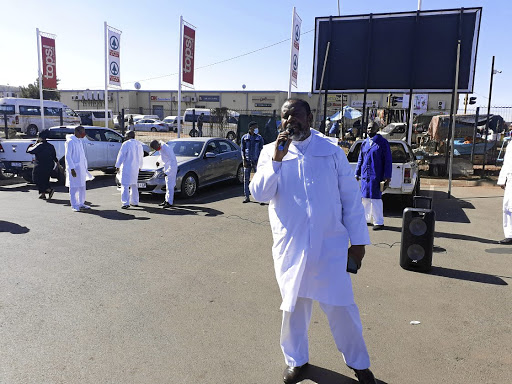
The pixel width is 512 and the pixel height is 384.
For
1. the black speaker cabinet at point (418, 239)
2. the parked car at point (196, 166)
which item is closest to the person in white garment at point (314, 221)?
the black speaker cabinet at point (418, 239)

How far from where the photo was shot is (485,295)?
14.8 feet

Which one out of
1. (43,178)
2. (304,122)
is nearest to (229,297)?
(304,122)

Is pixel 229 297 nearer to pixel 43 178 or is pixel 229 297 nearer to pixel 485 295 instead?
pixel 485 295

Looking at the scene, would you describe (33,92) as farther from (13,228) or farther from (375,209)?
(375,209)

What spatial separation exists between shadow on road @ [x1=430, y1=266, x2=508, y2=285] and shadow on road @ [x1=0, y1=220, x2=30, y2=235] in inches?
258

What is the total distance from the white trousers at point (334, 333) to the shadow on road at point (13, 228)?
5.87m

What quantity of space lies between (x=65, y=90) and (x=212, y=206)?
191ft

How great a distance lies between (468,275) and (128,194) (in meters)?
7.00

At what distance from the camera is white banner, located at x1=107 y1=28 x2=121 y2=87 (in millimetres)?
18797

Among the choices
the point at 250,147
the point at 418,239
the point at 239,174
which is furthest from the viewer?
the point at 239,174

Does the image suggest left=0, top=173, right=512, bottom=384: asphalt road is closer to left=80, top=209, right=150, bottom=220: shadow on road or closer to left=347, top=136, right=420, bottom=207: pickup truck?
left=80, top=209, right=150, bottom=220: shadow on road

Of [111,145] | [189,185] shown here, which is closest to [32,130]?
[111,145]

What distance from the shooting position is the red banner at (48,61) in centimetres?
1988

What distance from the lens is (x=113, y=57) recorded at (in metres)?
19.0
